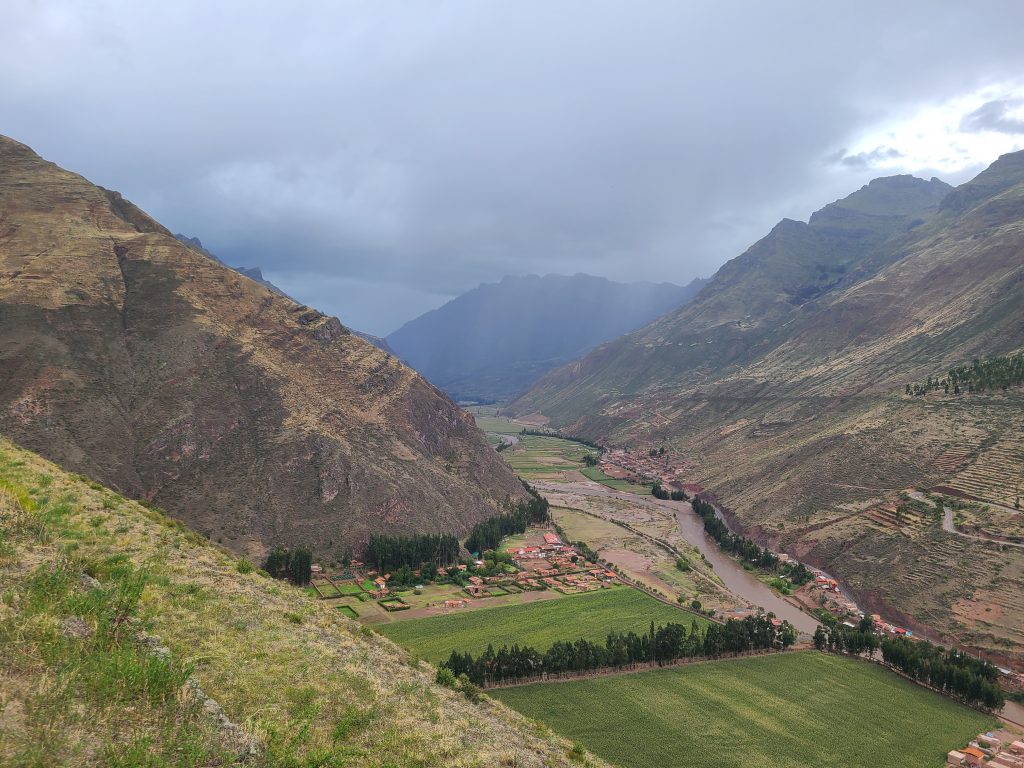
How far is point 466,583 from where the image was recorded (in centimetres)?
8388

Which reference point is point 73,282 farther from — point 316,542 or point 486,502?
point 486,502

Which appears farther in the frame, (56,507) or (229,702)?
(56,507)

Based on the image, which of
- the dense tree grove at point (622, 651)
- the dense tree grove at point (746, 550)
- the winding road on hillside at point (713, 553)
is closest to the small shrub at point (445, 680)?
the dense tree grove at point (622, 651)

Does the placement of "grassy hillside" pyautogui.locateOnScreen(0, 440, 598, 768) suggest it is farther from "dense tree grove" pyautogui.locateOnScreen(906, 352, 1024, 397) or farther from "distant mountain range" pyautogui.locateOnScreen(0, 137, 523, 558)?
"dense tree grove" pyautogui.locateOnScreen(906, 352, 1024, 397)

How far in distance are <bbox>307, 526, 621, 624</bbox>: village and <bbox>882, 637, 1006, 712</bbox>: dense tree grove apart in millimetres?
37096

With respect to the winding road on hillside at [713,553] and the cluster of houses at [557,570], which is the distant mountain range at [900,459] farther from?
the cluster of houses at [557,570]

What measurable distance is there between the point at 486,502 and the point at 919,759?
8341 centimetres

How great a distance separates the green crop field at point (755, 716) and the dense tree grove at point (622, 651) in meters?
1.87

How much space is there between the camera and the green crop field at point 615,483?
164 metres

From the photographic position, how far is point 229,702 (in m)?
16.1

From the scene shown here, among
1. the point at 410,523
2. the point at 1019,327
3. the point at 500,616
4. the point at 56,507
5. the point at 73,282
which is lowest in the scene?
the point at 500,616

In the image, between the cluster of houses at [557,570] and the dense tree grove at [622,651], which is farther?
the cluster of houses at [557,570]

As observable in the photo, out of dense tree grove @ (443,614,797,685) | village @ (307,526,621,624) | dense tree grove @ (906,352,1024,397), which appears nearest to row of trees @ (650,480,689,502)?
village @ (307,526,621,624)

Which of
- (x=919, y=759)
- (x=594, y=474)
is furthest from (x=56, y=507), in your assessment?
(x=594, y=474)
